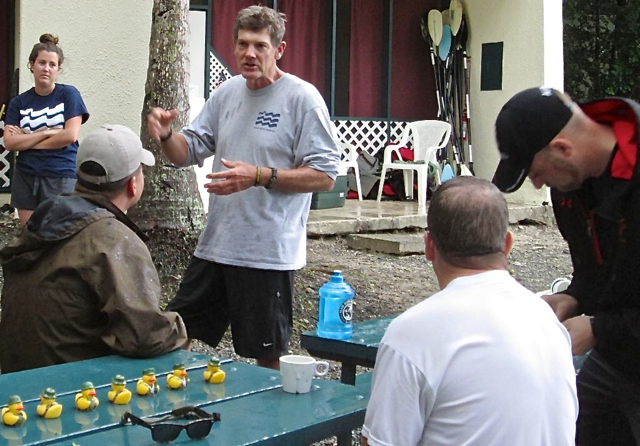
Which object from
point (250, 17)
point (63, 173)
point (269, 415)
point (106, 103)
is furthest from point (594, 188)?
point (106, 103)

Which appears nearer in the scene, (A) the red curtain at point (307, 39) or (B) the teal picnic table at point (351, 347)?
(B) the teal picnic table at point (351, 347)

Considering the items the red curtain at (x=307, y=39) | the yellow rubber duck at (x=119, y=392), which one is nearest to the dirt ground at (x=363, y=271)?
the yellow rubber duck at (x=119, y=392)

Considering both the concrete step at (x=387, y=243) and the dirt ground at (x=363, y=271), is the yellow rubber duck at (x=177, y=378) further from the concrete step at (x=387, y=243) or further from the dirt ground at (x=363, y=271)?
the concrete step at (x=387, y=243)

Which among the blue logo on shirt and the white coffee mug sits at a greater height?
the blue logo on shirt

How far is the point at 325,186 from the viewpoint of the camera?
411cm

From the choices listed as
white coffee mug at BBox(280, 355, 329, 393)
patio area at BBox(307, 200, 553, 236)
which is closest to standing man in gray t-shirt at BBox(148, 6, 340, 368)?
white coffee mug at BBox(280, 355, 329, 393)

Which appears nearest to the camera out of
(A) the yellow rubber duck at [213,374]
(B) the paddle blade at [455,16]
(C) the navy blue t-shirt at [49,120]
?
(A) the yellow rubber duck at [213,374]

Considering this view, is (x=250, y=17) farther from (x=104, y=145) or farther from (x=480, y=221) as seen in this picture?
(x=480, y=221)

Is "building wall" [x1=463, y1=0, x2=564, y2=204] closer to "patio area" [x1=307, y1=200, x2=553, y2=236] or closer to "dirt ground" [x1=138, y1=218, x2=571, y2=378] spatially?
"patio area" [x1=307, y1=200, x2=553, y2=236]

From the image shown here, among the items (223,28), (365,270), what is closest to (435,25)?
(223,28)

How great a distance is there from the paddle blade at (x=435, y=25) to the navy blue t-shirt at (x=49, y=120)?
8.51 m

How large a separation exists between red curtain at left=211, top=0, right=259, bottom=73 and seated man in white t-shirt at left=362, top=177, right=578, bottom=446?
10686 mm

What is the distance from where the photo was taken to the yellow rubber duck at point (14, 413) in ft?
8.02

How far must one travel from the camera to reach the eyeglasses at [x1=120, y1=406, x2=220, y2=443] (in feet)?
7.64
